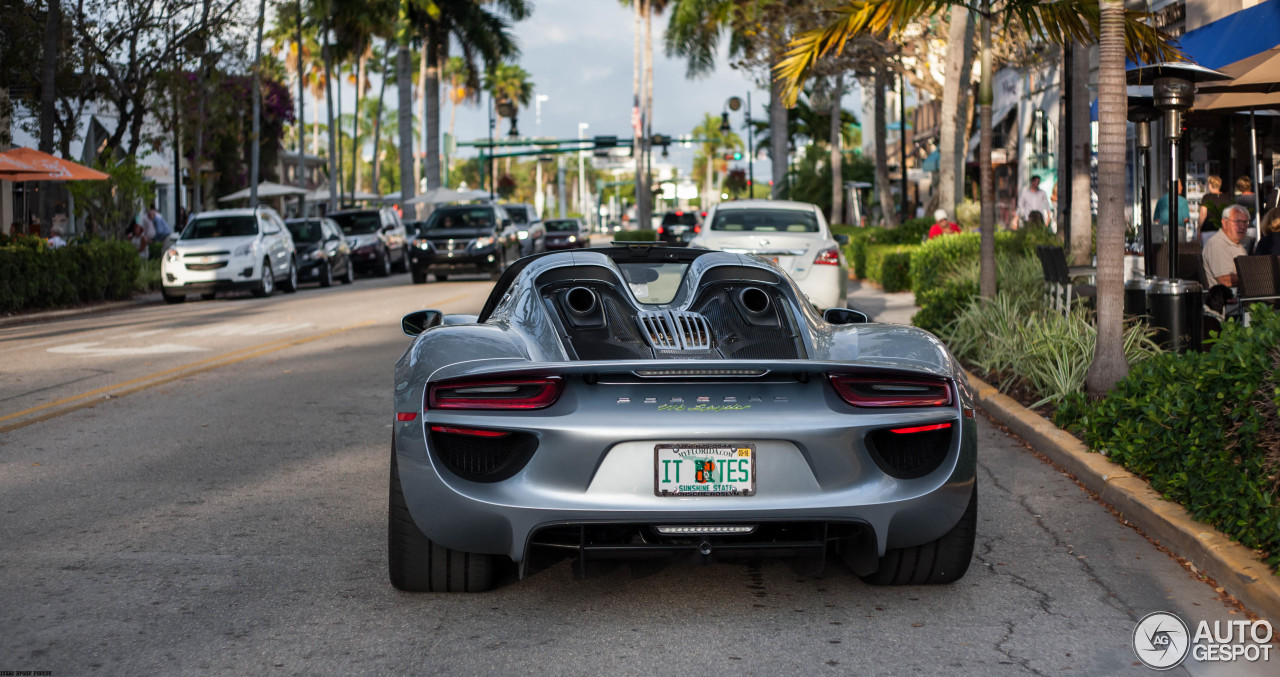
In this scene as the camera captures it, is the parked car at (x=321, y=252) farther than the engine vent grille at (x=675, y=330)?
Yes

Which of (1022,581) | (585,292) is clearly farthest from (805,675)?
(585,292)

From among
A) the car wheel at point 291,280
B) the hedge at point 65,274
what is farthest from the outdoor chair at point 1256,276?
the car wheel at point 291,280

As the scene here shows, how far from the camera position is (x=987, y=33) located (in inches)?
581

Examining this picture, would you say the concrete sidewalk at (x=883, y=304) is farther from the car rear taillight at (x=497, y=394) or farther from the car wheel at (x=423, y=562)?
the car rear taillight at (x=497, y=394)

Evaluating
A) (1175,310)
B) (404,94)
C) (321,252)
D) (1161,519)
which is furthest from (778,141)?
(1161,519)

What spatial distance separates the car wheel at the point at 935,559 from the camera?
5223mm

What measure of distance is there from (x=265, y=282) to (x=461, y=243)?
16.0 feet

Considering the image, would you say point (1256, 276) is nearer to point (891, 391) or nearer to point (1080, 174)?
point (1080, 174)

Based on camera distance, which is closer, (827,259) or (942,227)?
(827,259)

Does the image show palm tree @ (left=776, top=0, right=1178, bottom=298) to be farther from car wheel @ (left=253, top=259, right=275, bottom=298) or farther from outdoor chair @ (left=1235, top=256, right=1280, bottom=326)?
car wheel @ (left=253, top=259, right=275, bottom=298)

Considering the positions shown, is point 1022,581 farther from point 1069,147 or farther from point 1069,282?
point 1069,147

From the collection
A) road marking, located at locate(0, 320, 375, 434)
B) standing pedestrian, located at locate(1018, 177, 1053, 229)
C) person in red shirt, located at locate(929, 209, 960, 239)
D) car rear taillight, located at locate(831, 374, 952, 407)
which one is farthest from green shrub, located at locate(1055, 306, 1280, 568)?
standing pedestrian, located at locate(1018, 177, 1053, 229)

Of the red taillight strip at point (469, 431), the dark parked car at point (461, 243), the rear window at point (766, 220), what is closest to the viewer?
the red taillight strip at point (469, 431)

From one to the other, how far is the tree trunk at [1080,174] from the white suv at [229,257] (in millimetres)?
16309
